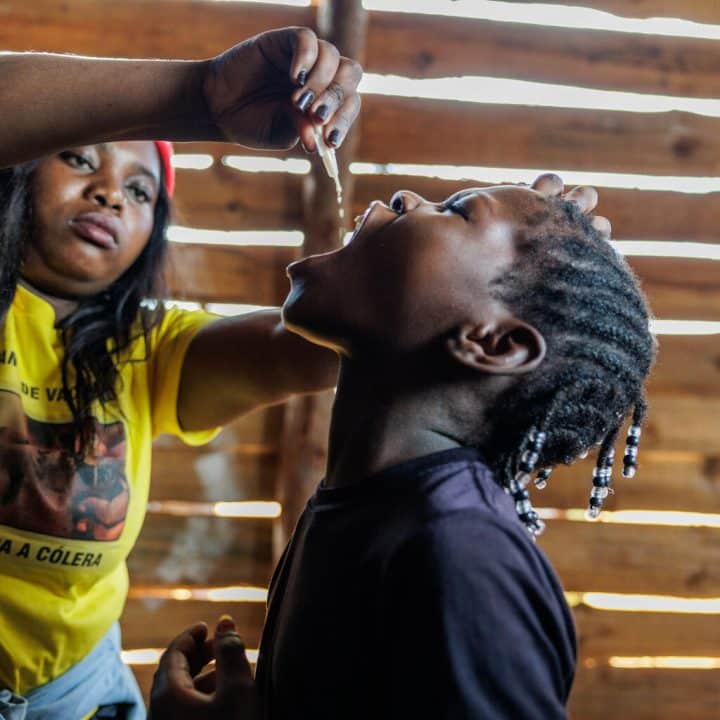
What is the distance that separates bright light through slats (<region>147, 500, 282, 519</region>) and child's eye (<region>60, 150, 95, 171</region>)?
128cm

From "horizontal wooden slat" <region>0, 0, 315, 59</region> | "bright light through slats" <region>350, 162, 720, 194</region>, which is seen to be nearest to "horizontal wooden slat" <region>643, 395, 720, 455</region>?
"bright light through slats" <region>350, 162, 720, 194</region>

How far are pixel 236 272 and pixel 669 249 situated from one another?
3.61 feet

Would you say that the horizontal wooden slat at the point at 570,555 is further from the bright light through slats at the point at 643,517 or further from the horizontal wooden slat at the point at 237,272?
the horizontal wooden slat at the point at 237,272

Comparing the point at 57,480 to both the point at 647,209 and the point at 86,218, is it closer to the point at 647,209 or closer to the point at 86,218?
the point at 86,218

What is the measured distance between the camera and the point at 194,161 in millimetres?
2348

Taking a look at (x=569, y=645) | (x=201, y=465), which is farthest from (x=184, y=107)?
(x=201, y=465)

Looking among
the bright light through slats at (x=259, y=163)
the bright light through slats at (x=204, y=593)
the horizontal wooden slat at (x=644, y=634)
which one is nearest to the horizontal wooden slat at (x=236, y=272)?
the bright light through slats at (x=259, y=163)

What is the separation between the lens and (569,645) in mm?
771

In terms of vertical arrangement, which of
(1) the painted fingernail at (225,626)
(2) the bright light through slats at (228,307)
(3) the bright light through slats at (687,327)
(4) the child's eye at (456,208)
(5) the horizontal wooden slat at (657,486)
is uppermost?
(4) the child's eye at (456,208)

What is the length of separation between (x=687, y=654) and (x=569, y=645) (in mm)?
2193

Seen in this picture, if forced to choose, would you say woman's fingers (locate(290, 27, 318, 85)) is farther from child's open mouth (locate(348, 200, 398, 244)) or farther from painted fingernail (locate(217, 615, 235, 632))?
painted fingernail (locate(217, 615, 235, 632))

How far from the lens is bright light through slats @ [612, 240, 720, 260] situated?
244cm

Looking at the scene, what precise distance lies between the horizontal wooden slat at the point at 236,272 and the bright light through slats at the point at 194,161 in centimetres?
19

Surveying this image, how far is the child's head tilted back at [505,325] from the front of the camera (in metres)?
0.90
